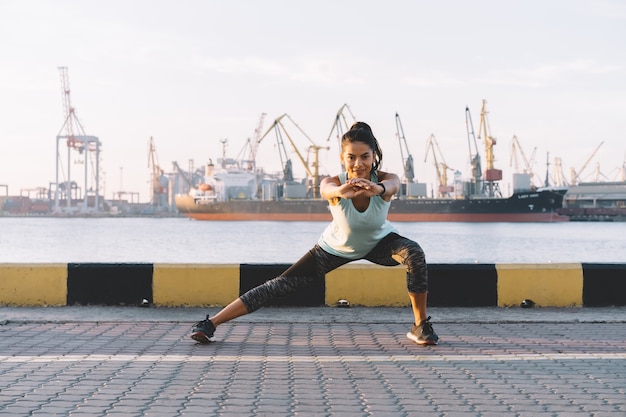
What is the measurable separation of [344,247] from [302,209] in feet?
248

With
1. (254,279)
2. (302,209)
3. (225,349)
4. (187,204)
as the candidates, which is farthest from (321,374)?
(187,204)

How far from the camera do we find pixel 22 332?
458 centimetres

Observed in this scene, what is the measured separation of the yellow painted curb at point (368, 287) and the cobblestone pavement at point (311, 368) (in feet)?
2.34

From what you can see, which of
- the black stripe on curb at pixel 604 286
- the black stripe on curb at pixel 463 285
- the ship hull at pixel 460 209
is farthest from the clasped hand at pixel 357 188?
the ship hull at pixel 460 209

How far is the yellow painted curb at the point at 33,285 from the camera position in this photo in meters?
5.81

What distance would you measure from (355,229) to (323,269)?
35 cm

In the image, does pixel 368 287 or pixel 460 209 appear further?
pixel 460 209

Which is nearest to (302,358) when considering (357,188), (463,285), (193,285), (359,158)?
(357,188)

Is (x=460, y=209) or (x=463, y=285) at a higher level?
(x=463, y=285)

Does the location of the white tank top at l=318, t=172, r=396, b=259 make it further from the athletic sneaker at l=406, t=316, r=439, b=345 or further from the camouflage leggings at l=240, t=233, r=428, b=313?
the athletic sneaker at l=406, t=316, r=439, b=345

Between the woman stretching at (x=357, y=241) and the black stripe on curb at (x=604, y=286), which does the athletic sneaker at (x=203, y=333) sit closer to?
the woman stretching at (x=357, y=241)

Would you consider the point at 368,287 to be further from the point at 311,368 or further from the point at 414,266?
the point at 311,368

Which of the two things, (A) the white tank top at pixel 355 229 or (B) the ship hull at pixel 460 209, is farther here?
(B) the ship hull at pixel 460 209

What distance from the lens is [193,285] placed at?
583 cm
